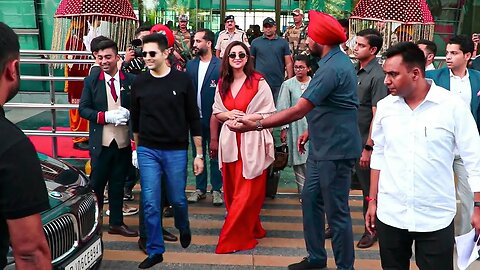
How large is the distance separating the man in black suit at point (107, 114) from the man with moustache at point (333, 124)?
127 cm

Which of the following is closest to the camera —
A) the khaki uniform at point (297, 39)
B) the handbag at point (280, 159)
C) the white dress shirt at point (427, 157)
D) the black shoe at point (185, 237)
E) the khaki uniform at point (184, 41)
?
the white dress shirt at point (427, 157)

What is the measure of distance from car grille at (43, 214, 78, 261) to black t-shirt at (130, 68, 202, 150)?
1.05m

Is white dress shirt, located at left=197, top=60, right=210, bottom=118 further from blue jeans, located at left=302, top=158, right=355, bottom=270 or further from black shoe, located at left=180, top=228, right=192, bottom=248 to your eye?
blue jeans, located at left=302, top=158, right=355, bottom=270

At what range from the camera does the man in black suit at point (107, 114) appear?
443cm

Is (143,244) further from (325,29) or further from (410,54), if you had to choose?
(410,54)

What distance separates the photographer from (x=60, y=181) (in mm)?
3469

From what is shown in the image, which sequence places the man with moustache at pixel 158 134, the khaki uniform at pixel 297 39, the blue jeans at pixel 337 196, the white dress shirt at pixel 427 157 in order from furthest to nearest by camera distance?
the khaki uniform at pixel 297 39
the man with moustache at pixel 158 134
the blue jeans at pixel 337 196
the white dress shirt at pixel 427 157

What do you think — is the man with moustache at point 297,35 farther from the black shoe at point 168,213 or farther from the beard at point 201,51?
the black shoe at point 168,213

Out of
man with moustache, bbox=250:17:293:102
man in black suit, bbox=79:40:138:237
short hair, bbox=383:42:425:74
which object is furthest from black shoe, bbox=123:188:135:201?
short hair, bbox=383:42:425:74

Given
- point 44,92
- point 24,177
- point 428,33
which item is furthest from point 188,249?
point 44,92

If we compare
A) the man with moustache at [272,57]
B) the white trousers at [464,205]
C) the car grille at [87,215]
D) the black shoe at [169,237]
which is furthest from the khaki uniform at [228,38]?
the car grille at [87,215]

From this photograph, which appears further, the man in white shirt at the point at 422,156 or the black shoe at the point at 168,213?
the black shoe at the point at 168,213

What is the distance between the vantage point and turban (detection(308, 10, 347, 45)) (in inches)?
141

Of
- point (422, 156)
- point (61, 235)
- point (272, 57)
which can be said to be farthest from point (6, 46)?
point (272, 57)
